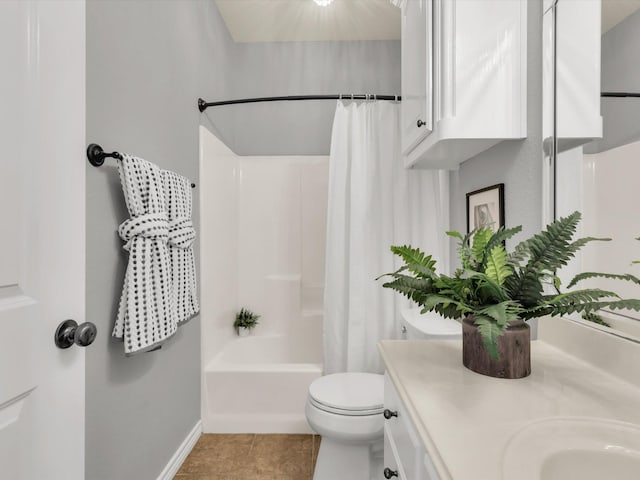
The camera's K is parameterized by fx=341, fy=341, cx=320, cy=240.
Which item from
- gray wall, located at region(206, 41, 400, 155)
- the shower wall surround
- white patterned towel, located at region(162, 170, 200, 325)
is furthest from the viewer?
gray wall, located at region(206, 41, 400, 155)

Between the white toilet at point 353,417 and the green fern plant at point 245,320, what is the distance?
3.52 ft

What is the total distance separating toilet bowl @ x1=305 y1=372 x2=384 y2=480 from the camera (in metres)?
1.40

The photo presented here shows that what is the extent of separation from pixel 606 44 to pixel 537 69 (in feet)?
0.96

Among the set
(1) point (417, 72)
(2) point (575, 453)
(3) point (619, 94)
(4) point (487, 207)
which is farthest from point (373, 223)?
(2) point (575, 453)

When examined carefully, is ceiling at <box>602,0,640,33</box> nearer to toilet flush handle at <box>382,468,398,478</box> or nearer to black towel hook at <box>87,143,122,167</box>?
toilet flush handle at <box>382,468,398,478</box>

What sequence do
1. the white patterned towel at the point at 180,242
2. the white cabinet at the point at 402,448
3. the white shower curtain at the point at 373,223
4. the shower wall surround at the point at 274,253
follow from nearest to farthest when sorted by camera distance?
the white cabinet at the point at 402,448 → the white patterned towel at the point at 180,242 → the white shower curtain at the point at 373,223 → the shower wall surround at the point at 274,253

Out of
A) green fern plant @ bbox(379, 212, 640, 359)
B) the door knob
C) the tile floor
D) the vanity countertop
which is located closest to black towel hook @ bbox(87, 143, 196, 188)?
the door knob

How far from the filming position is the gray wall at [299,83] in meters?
2.69

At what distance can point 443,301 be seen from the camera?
2.55ft

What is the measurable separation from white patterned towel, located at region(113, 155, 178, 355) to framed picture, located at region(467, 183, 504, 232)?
1212mm

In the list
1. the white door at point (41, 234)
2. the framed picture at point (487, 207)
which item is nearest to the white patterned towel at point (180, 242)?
the white door at point (41, 234)

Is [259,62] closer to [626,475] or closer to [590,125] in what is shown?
[590,125]

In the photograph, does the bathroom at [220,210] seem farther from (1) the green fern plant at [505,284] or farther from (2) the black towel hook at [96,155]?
(1) the green fern plant at [505,284]

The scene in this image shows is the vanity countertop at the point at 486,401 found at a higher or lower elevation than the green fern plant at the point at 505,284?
lower
